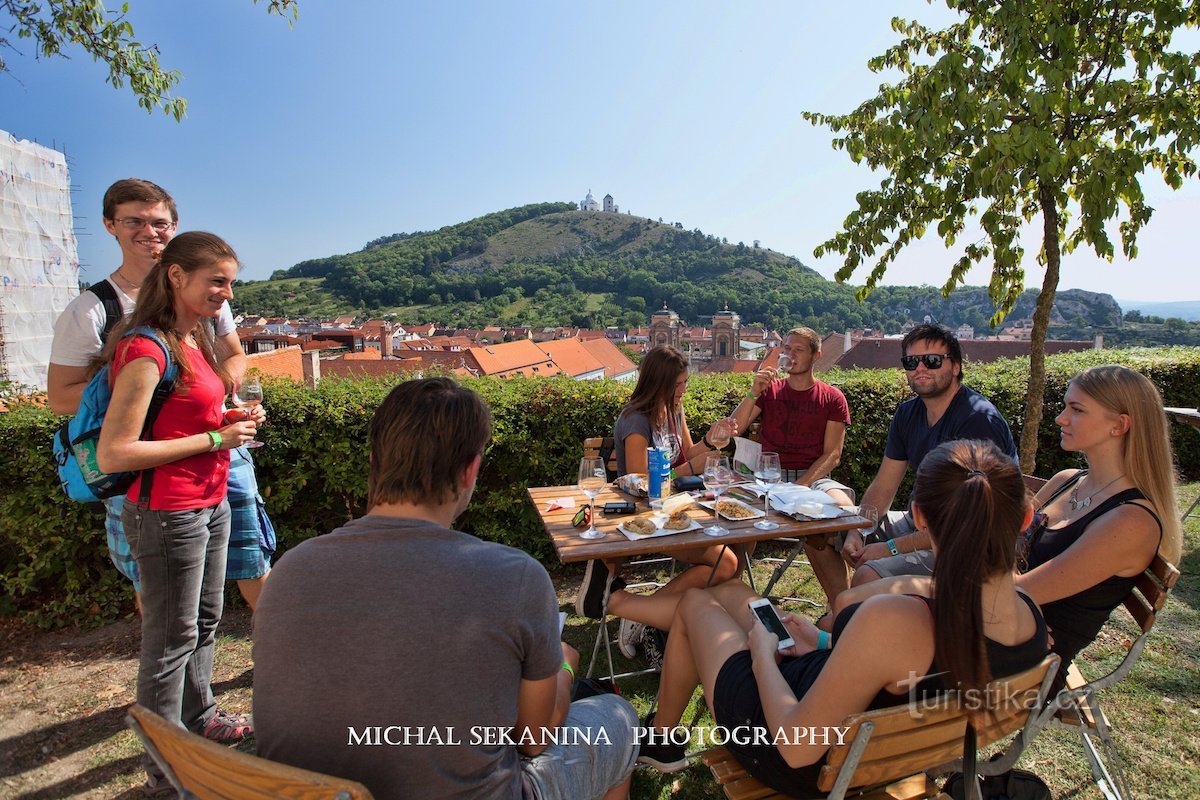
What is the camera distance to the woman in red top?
6.80 feet

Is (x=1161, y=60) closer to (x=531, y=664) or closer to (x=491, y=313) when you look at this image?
(x=531, y=664)

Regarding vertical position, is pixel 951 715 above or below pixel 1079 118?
below

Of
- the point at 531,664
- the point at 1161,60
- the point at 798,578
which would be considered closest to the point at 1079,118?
the point at 1161,60

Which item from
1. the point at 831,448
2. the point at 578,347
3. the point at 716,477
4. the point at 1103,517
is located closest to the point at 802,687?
the point at 1103,517

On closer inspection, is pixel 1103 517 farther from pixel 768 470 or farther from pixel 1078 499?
pixel 768 470

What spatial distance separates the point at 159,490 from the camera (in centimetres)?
215

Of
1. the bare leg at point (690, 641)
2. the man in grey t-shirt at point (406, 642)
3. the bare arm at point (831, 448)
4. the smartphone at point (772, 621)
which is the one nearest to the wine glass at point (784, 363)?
the bare arm at point (831, 448)

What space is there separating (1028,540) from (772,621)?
4.12 ft

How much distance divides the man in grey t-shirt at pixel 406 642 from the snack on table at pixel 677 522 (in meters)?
1.29

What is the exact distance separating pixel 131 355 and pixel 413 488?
1.39 metres

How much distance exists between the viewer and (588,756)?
163 centimetres

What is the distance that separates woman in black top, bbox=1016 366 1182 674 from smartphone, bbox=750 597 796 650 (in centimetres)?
87

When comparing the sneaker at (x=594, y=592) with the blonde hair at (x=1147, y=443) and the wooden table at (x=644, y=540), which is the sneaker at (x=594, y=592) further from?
the blonde hair at (x=1147, y=443)

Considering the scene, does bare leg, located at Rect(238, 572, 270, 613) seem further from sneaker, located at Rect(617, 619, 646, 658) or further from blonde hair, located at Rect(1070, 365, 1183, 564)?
blonde hair, located at Rect(1070, 365, 1183, 564)
